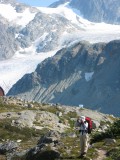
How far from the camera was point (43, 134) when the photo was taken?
88.1 m

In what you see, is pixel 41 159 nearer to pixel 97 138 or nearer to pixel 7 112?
pixel 97 138

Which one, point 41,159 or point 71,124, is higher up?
point 41,159

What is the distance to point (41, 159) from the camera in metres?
30.8

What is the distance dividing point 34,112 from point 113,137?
73.3 metres

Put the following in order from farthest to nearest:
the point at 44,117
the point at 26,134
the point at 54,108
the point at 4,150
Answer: the point at 54,108
the point at 44,117
the point at 26,134
the point at 4,150

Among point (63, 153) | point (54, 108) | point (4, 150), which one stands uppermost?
point (63, 153)

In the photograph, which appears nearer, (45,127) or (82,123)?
(82,123)

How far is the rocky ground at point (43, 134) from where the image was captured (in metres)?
31.3

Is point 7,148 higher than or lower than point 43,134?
higher

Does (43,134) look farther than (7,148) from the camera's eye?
Yes

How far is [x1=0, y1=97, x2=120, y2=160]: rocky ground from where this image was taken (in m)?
31.3

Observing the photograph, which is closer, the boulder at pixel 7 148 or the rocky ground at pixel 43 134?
the rocky ground at pixel 43 134

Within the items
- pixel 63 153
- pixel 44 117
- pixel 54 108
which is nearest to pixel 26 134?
pixel 44 117

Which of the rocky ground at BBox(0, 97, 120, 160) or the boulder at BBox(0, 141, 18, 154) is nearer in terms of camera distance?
the rocky ground at BBox(0, 97, 120, 160)
